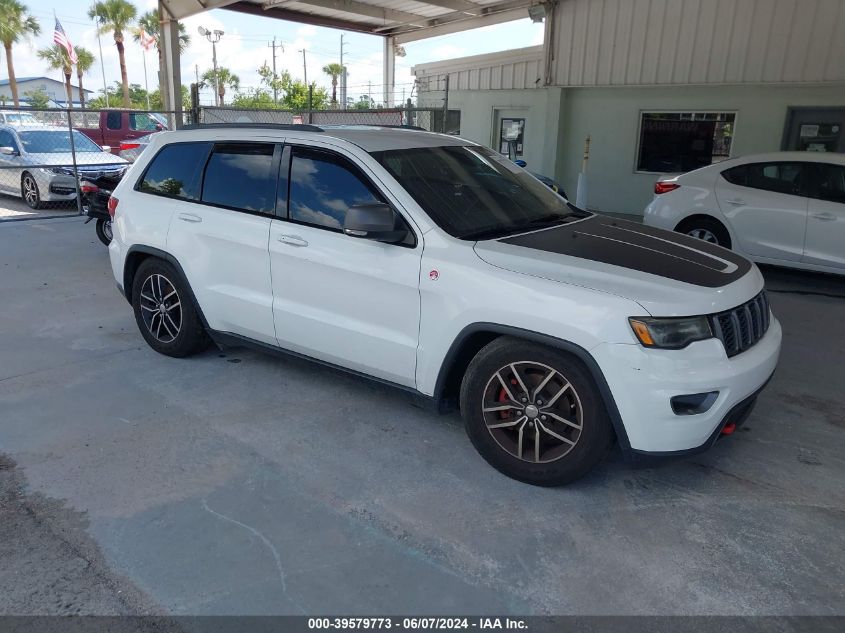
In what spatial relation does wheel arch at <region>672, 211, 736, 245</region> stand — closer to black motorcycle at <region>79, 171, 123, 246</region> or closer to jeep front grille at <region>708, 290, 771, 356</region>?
jeep front grille at <region>708, 290, 771, 356</region>

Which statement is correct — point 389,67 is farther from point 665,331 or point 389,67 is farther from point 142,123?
point 665,331

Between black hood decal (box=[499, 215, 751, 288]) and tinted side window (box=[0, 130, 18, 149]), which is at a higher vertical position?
tinted side window (box=[0, 130, 18, 149])

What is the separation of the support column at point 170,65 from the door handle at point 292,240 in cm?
1035

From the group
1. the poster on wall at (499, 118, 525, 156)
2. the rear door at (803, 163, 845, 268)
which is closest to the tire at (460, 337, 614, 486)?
the rear door at (803, 163, 845, 268)

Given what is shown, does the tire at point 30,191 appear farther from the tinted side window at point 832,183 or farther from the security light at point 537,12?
the tinted side window at point 832,183

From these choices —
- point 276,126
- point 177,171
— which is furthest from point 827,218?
point 177,171

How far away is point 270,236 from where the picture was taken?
4.29 metres

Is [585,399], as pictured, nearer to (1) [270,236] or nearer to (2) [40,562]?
(1) [270,236]

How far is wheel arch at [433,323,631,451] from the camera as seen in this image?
3143mm

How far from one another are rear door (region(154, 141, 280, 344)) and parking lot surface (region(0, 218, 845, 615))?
563 mm

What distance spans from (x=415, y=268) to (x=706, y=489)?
1.94 m

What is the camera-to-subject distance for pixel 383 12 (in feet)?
50.3

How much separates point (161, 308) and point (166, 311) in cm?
5

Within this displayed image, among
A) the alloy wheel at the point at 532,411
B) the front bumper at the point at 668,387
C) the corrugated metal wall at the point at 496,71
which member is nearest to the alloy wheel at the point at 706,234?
the front bumper at the point at 668,387
